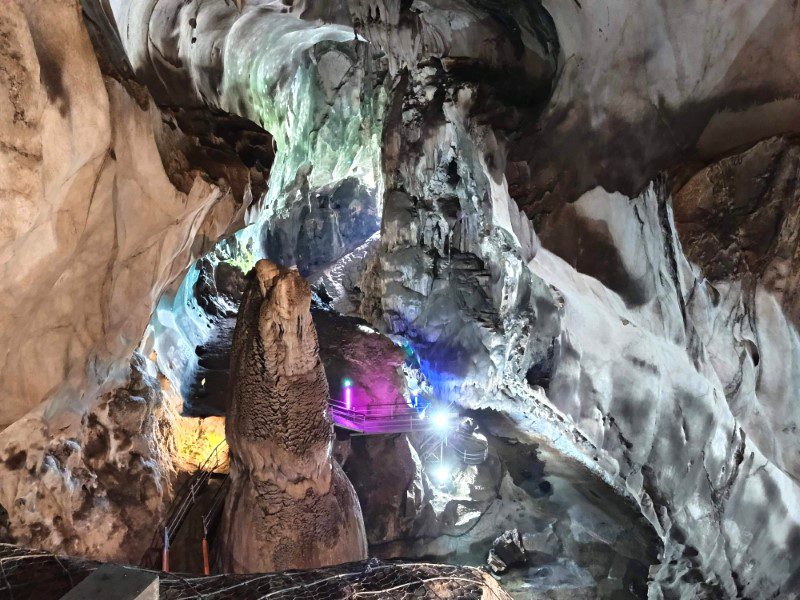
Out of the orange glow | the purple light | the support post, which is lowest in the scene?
the support post

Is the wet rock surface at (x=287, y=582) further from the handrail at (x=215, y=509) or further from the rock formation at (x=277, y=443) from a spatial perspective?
the handrail at (x=215, y=509)

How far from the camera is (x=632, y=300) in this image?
215 inches

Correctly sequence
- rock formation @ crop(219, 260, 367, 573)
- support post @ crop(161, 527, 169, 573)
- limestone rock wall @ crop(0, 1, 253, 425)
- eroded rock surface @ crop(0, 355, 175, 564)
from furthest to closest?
support post @ crop(161, 527, 169, 573) → eroded rock surface @ crop(0, 355, 175, 564) → rock formation @ crop(219, 260, 367, 573) → limestone rock wall @ crop(0, 1, 253, 425)

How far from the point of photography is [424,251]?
9.52 metres

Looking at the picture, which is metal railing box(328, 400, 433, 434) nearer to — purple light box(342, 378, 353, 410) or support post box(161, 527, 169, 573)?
purple light box(342, 378, 353, 410)

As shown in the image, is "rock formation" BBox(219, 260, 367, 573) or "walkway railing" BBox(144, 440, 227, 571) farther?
"walkway railing" BBox(144, 440, 227, 571)

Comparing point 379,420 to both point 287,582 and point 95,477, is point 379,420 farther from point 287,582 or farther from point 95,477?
point 287,582

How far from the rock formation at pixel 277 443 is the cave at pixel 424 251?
1.0 inches

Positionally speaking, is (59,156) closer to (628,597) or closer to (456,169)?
(456,169)

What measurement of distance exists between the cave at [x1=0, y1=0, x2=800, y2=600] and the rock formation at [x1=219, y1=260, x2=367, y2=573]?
0.03 meters

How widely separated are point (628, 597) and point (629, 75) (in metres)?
8.96

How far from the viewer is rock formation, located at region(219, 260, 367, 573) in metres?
4.65

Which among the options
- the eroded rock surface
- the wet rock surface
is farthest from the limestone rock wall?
the wet rock surface

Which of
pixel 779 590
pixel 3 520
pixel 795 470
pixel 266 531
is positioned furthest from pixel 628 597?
pixel 3 520
